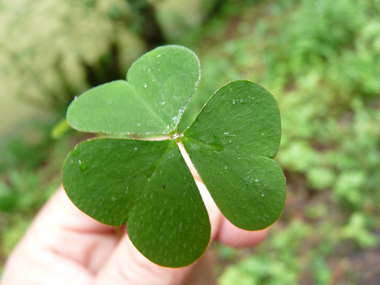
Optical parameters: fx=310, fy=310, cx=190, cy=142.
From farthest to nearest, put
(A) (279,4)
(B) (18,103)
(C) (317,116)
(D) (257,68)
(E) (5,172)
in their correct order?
(B) (18,103) → (E) (5,172) → (A) (279,4) → (D) (257,68) → (C) (317,116)

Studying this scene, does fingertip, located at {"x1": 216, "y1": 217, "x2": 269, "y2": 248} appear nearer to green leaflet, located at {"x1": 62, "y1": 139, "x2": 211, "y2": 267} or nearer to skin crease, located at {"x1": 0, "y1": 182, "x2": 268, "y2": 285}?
skin crease, located at {"x1": 0, "y1": 182, "x2": 268, "y2": 285}

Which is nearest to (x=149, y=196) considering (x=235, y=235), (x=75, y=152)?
(x=75, y=152)

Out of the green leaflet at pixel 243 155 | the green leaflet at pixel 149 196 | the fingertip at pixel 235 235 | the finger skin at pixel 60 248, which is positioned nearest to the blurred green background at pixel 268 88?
the finger skin at pixel 60 248

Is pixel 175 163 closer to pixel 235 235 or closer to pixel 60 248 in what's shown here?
pixel 235 235

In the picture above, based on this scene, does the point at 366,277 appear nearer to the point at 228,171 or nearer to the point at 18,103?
the point at 228,171

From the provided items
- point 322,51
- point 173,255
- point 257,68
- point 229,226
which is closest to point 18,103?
point 257,68

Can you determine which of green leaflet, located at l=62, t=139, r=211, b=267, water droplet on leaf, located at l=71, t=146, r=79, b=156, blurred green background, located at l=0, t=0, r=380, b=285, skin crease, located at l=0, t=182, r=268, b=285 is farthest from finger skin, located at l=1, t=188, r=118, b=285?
water droplet on leaf, located at l=71, t=146, r=79, b=156
